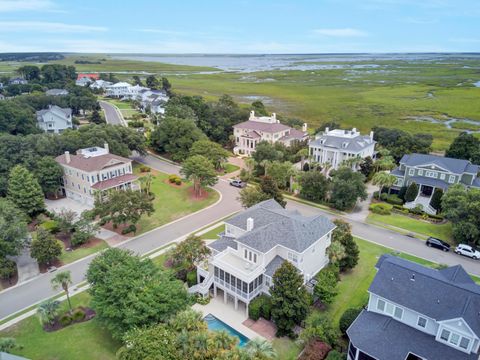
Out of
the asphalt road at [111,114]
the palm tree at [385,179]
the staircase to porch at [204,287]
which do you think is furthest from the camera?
the asphalt road at [111,114]

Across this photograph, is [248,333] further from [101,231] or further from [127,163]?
[127,163]

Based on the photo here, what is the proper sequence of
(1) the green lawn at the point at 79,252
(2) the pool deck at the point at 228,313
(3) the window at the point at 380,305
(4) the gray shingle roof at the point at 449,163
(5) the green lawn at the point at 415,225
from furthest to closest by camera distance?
(4) the gray shingle roof at the point at 449,163 → (5) the green lawn at the point at 415,225 → (1) the green lawn at the point at 79,252 → (2) the pool deck at the point at 228,313 → (3) the window at the point at 380,305

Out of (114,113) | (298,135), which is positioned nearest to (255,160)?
(298,135)

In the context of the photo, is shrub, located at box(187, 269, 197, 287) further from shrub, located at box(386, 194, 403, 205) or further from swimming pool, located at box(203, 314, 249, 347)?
shrub, located at box(386, 194, 403, 205)

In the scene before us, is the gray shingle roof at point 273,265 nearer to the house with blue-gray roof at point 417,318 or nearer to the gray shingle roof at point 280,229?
the gray shingle roof at point 280,229

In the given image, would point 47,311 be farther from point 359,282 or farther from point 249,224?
point 359,282

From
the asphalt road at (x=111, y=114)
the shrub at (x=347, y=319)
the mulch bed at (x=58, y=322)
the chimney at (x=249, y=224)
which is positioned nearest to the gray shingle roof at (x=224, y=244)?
the chimney at (x=249, y=224)
